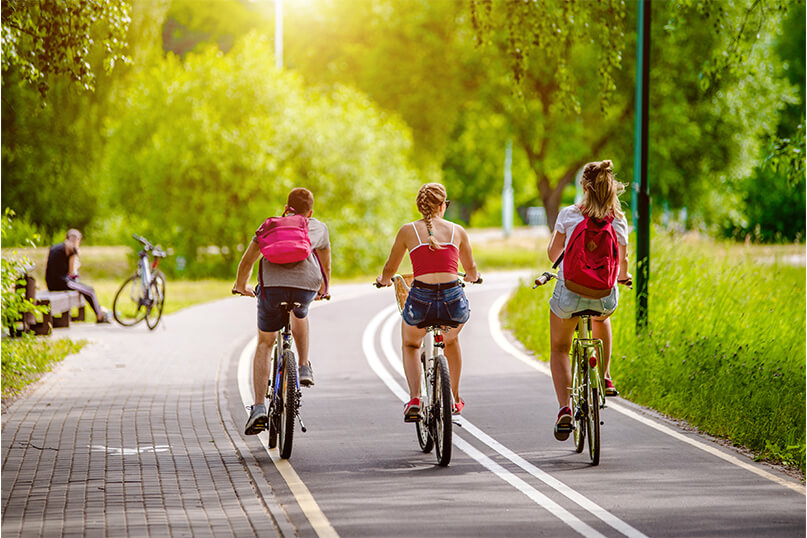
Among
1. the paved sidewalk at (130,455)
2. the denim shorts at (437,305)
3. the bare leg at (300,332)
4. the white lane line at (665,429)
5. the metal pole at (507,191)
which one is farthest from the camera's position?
the metal pole at (507,191)

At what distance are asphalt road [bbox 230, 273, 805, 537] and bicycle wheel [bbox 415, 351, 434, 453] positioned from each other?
3.9 inches

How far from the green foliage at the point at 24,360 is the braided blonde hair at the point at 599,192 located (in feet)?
19.2

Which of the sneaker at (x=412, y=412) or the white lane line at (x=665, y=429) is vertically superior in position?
the sneaker at (x=412, y=412)

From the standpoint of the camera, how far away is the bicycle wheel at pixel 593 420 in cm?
793

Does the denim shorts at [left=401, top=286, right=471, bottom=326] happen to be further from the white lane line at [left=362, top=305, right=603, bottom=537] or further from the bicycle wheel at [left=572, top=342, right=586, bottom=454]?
the white lane line at [left=362, top=305, right=603, bottom=537]

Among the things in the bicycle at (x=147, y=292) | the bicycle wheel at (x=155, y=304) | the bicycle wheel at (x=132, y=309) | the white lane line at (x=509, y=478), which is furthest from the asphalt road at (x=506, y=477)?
the bicycle wheel at (x=132, y=309)

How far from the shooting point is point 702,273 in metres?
15.2

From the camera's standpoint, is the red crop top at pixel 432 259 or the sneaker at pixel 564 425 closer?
the red crop top at pixel 432 259

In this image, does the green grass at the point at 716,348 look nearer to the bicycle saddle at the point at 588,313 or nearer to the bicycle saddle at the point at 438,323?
the bicycle saddle at the point at 588,313

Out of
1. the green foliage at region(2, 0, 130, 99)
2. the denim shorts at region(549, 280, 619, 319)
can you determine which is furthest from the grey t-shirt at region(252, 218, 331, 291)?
the green foliage at region(2, 0, 130, 99)

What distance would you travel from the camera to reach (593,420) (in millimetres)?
7969

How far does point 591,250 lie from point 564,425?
125 centimetres

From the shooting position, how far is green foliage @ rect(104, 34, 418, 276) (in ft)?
97.9

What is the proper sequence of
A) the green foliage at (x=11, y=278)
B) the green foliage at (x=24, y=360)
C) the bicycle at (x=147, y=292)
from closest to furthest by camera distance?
the green foliage at (x=11, y=278)
the green foliage at (x=24, y=360)
the bicycle at (x=147, y=292)
